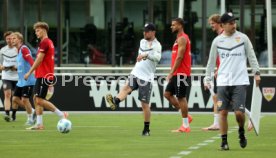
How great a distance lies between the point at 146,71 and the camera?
58.6ft

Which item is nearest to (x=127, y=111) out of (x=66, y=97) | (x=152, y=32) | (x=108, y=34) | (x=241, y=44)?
(x=66, y=97)

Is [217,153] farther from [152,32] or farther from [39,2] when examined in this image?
[39,2]

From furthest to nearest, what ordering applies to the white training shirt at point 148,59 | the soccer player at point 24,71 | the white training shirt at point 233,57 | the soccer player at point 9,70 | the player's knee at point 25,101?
1. the soccer player at point 9,70
2. the player's knee at point 25,101
3. the soccer player at point 24,71
4. the white training shirt at point 148,59
5. the white training shirt at point 233,57

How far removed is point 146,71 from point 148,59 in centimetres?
23

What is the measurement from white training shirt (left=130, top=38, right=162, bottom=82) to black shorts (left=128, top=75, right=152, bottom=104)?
74mm

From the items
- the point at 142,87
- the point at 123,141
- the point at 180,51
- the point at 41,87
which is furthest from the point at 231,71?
the point at 41,87

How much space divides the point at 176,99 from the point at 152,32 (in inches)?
74.6

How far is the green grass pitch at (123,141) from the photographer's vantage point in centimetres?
1371

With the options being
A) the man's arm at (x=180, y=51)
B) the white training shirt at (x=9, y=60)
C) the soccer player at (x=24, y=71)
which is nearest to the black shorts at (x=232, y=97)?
the man's arm at (x=180, y=51)

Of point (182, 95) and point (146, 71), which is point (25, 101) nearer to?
point (146, 71)

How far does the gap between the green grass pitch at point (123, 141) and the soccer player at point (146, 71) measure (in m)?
0.56

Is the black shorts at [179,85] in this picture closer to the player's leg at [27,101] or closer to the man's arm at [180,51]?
the man's arm at [180,51]

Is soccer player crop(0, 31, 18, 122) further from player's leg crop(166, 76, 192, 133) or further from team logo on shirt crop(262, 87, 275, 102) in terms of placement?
team logo on shirt crop(262, 87, 275, 102)

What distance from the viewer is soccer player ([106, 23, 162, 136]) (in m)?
17.6
